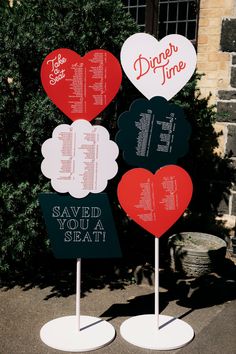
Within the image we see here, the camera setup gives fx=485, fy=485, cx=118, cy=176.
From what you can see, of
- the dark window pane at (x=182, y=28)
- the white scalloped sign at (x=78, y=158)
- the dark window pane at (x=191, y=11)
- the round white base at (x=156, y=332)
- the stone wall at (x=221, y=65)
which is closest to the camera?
the white scalloped sign at (x=78, y=158)

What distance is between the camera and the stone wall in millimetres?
6523

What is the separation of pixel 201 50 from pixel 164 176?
310 cm

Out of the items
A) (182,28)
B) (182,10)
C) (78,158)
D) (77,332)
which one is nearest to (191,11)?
(182,10)

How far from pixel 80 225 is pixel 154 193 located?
2.36ft

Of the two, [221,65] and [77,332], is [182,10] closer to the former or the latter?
[221,65]

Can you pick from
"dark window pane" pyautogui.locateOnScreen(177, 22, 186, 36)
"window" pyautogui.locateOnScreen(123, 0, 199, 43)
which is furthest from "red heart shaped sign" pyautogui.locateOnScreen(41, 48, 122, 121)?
"dark window pane" pyautogui.locateOnScreen(177, 22, 186, 36)

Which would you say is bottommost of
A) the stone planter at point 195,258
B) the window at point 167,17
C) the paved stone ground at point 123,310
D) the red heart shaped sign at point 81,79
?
the paved stone ground at point 123,310

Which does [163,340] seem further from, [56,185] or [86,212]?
[56,185]

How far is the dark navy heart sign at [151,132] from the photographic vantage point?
4.26 m

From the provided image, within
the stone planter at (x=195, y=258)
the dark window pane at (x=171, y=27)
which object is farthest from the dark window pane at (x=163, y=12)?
the stone planter at (x=195, y=258)

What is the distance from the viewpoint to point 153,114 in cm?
430

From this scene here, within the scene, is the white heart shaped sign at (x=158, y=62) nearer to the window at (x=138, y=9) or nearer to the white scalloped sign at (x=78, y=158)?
the white scalloped sign at (x=78, y=158)

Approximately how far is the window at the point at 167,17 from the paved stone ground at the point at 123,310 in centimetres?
376

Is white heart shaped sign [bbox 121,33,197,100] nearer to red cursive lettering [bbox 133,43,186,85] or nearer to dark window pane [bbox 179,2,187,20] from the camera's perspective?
red cursive lettering [bbox 133,43,186,85]
